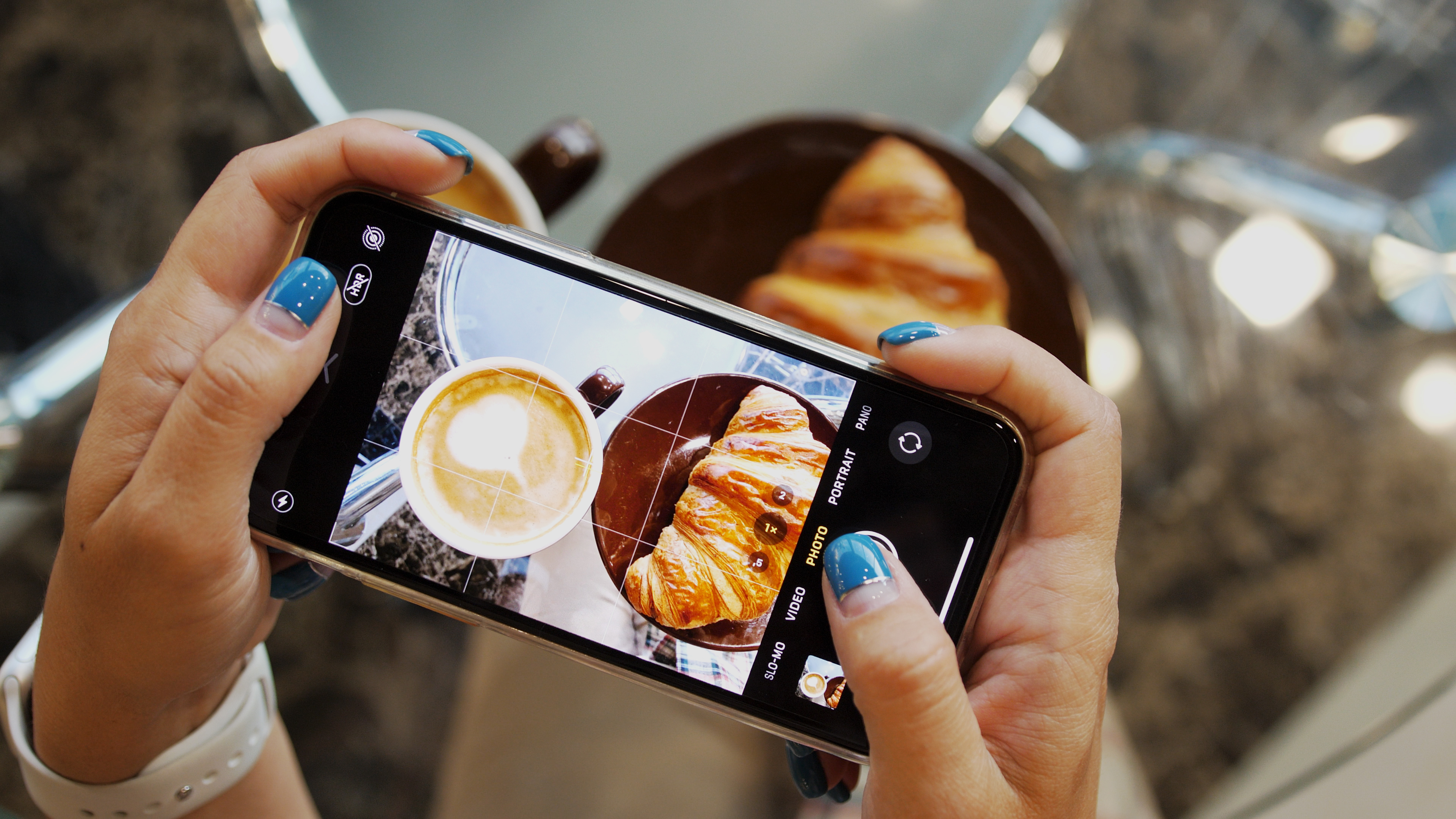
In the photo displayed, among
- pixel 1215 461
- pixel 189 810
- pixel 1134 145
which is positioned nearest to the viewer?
pixel 189 810

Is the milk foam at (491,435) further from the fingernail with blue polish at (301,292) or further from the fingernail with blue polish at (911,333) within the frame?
the fingernail with blue polish at (911,333)

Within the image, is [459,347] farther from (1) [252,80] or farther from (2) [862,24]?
(1) [252,80]

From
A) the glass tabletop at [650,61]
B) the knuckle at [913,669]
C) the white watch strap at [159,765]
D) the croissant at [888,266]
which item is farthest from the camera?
the glass tabletop at [650,61]

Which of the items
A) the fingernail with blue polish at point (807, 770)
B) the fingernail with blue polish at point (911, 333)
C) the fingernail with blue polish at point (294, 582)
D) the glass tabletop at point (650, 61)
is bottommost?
the fingernail with blue polish at point (807, 770)

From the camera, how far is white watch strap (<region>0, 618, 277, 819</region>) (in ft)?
1.69

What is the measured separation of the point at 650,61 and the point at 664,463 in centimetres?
50

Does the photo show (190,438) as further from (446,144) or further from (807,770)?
(807,770)

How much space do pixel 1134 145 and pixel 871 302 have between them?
589mm

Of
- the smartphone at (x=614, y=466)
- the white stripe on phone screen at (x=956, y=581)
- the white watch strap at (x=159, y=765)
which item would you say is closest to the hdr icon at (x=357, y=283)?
the smartphone at (x=614, y=466)

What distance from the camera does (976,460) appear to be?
49 centimetres

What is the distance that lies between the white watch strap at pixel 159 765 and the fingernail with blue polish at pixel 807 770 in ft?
1.35

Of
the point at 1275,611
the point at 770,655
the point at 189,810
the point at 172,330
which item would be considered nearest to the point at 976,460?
the point at 770,655

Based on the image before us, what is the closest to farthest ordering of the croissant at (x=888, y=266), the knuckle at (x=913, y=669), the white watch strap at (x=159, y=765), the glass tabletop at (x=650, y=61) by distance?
the knuckle at (x=913, y=669) < the white watch strap at (x=159, y=765) < the croissant at (x=888, y=266) < the glass tabletop at (x=650, y=61)

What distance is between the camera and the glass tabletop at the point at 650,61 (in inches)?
30.7
